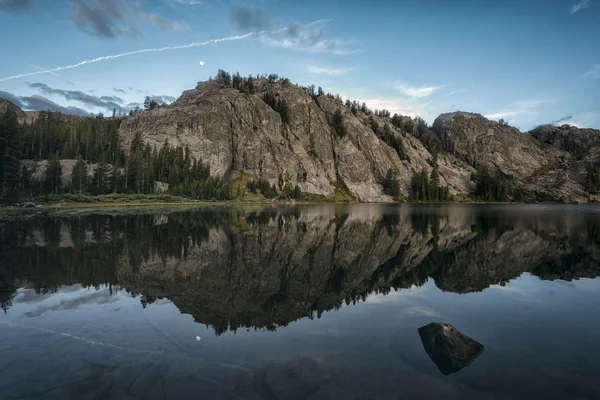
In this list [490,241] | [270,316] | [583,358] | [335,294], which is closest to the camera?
[583,358]

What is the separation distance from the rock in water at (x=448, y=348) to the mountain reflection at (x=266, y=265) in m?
5.93

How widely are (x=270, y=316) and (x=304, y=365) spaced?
5.40 meters

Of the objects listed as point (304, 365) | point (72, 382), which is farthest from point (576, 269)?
point (72, 382)

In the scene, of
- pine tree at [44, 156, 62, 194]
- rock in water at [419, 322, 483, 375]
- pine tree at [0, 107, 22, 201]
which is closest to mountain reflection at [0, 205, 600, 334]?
rock in water at [419, 322, 483, 375]

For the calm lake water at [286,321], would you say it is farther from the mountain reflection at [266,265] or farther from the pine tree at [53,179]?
the pine tree at [53,179]

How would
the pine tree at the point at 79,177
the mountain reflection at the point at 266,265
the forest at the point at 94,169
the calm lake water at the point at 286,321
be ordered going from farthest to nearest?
the pine tree at the point at 79,177 < the forest at the point at 94,169 < the mountain reflection at the point at 266,265 < the calm lake water at the point at 286,321

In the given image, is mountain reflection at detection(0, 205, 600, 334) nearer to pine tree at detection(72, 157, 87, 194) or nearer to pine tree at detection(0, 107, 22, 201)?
pine tree at detection(0, 107, 22, 201)

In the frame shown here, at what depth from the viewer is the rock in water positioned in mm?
11852

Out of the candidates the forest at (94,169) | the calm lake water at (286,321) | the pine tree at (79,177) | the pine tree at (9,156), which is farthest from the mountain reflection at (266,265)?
the pine tree at (79,177)

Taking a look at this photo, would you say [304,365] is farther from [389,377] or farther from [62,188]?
[62,188]

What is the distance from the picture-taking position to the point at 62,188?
13900cm

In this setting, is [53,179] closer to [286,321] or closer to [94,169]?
[94,169]

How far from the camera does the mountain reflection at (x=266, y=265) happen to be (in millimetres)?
19266

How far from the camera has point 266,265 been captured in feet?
90.0
